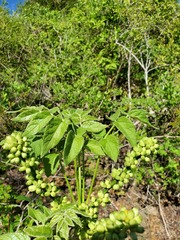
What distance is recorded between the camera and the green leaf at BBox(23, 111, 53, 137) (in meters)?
1.00

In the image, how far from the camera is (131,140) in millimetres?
1077

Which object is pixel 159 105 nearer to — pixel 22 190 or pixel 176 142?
pixel 176 142

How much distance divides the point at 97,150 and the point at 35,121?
10.5 inches

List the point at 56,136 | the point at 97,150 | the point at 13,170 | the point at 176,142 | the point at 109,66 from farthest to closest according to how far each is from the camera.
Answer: the point at 109,66 → the point at 13,170 → the point at 176,142 → the point at 97,150 → the point at 56,136

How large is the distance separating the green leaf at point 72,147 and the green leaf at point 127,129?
0.20m

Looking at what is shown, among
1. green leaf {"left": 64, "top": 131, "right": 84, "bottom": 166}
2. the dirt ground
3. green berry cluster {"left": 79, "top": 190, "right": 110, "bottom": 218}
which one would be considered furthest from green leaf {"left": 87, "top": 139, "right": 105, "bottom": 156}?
the dirt ground

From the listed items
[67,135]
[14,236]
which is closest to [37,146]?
[67,135]

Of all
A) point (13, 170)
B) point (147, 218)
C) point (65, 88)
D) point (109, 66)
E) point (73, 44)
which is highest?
point (73, 44)

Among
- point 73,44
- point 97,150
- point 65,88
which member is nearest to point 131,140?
point 97,150

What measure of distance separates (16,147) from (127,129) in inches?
17.6

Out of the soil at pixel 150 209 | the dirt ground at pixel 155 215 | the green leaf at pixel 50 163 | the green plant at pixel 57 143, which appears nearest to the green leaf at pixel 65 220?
the green plant at pixel 57 143

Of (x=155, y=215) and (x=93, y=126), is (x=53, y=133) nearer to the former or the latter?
(x=93, y=126)

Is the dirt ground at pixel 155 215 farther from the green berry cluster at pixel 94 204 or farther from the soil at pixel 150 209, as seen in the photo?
the green berry cluster at pixel 94 204

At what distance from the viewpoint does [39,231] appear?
31.8 inches
